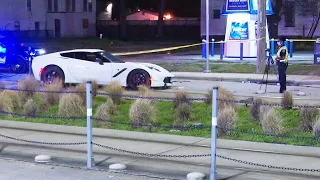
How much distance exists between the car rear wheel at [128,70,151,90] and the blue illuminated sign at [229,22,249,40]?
45.7 ft

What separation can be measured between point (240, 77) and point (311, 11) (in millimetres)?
30653

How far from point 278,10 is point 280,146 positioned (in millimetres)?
40090

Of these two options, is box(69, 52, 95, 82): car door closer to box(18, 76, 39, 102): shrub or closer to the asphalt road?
the asphalt road

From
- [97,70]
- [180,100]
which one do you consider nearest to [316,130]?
[180,100]

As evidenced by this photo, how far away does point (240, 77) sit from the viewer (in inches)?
904

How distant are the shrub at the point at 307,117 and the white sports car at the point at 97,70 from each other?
6828 mm

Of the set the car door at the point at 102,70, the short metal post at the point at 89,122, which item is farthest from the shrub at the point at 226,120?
the car door at the point at 102,70

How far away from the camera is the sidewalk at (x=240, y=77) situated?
2153 centimetres

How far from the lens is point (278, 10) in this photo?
49156 mm

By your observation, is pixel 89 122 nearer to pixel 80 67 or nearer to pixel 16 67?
pixel 80 67

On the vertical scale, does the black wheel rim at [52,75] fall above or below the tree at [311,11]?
below

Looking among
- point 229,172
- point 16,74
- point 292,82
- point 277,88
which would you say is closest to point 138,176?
point 229,172

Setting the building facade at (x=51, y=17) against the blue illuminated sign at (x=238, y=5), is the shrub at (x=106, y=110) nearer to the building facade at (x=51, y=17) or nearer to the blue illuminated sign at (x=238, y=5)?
the blue illuminated sign at (x=238, y=5)

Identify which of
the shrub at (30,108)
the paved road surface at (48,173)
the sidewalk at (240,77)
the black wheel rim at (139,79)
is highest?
the black wheel rim at (139,79)
